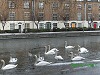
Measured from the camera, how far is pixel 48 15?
244 ft

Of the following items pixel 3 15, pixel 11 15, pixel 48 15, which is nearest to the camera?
pixel 3 15

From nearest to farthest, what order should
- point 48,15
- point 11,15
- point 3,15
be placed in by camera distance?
point 3,15, point 11,15, point 48,15

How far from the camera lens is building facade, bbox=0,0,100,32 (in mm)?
70125

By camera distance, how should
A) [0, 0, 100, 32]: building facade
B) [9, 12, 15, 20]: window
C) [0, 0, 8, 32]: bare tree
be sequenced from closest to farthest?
[0, 0, 8, 32]: bare tree, [0, 0, 100, 32]: building facade, [9, 12, 15, 20]: window

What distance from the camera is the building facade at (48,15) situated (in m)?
70.1

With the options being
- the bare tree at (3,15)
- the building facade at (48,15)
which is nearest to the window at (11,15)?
the building facade at (48,15)

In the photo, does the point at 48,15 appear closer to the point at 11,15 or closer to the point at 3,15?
the point at 11,15

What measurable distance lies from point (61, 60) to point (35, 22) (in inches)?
1930

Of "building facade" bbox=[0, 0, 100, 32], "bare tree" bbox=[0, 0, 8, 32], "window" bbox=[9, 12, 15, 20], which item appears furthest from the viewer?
"window" bbox=[9, 12, 15, 20]

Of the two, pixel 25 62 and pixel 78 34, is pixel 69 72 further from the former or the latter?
pixel 78 34

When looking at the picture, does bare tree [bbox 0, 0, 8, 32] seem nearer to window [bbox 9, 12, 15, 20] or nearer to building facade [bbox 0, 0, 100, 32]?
building facade [bbox 0, 0, 100, 32]

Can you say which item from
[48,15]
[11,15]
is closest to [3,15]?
[11,15]

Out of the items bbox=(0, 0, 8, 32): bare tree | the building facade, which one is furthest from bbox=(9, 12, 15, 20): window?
bbox=(0, 0, 8, 32): bare tree

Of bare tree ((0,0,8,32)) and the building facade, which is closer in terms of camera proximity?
bare tree ((0,0,8,32))
